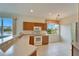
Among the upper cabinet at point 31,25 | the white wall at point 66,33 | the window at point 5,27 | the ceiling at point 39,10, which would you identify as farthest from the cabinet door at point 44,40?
the window at point 5,27

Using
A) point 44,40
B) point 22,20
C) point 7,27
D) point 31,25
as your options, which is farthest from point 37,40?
point 7,27

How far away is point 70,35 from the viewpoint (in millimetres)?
2057

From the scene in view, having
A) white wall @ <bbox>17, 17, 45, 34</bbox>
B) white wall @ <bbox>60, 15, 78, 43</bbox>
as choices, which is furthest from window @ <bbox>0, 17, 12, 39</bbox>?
white wall @ <bbox>60, 15, 78, 43</bbox>

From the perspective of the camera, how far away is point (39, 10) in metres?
1.93

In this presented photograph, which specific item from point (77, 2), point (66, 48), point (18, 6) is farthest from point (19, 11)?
point (66, 48)

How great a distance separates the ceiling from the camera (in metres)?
1.75

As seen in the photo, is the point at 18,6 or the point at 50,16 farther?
the point at 50,16

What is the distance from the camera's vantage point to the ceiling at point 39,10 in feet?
5.75

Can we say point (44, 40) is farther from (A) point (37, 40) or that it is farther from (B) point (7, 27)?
(B) point (7, 27)

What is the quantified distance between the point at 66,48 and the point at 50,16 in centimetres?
71

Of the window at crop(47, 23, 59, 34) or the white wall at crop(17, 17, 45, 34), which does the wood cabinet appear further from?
the window at crop(47, 23, 59, 34)

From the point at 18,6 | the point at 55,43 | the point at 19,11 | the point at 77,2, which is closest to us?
the point at 77,2

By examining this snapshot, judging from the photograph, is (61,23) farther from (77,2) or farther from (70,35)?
(77,2)

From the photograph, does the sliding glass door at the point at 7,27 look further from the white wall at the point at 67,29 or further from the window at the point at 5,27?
the white wall at the point at 67,29
